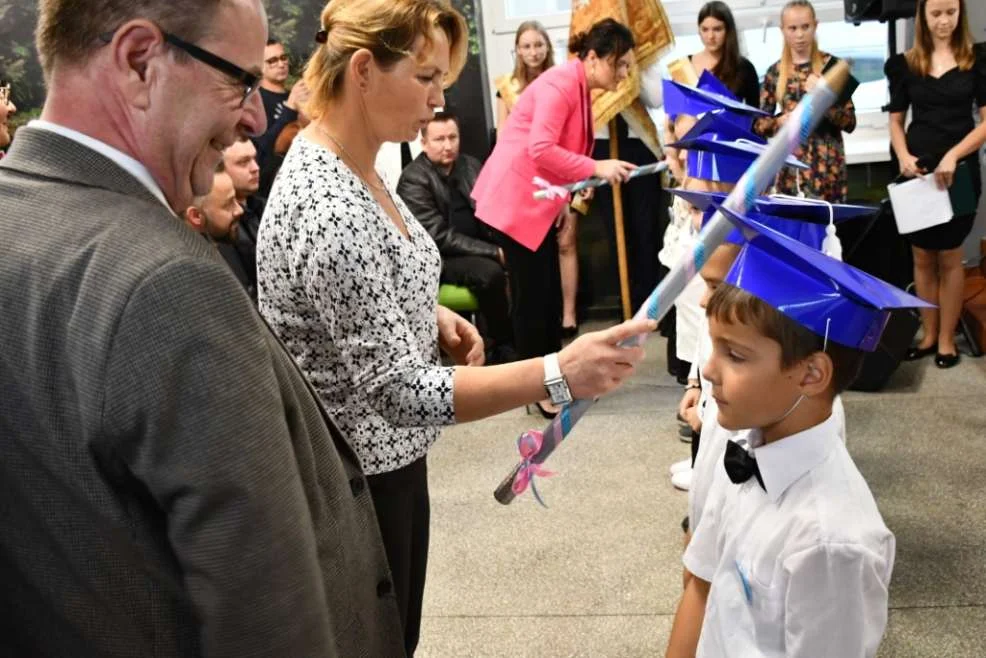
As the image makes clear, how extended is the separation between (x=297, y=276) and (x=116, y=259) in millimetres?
602

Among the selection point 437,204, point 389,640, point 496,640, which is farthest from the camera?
point 437,204

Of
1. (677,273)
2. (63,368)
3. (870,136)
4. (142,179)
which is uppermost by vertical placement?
(142,179)

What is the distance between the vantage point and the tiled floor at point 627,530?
8.14ft

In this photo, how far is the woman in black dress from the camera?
424 cm

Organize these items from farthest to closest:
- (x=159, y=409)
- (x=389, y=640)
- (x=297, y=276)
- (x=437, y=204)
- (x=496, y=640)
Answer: (x=437, y=204) → (x=496, y=640) → (x=297, y=276) → (x=389, y=640) → (x=159, y=409)

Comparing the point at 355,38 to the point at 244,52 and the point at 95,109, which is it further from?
the point at 95,109

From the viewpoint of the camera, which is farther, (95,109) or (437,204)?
(437,204)

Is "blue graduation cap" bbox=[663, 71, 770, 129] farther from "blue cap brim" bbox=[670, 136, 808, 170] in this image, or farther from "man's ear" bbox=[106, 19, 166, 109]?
"man's ear" bbox=[106, 19, 166, 109]

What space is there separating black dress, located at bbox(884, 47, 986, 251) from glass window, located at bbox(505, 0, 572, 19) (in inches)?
84.0

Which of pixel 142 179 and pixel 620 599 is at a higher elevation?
pixel 142 179

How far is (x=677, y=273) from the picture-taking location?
1.31 m

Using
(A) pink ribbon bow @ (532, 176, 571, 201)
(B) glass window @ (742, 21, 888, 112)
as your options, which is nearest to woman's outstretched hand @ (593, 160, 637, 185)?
(A) pink ribbon bow @ (532, 176, 571, 201)

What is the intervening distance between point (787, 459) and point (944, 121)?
3487 millimetres

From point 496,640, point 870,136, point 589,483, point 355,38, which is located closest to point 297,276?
point 355,38
